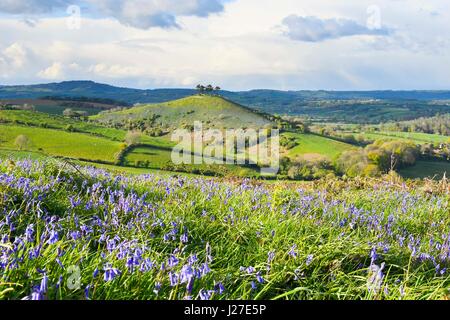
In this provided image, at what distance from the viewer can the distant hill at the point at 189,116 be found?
117 metres

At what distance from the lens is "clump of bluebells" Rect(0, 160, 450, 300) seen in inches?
149

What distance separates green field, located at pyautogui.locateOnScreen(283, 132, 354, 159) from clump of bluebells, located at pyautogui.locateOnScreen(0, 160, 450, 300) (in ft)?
229

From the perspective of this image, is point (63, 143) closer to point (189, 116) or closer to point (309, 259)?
point (189, 116)

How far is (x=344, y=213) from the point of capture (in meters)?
8.23

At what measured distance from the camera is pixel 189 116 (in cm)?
12800

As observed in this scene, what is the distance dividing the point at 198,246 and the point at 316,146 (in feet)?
262

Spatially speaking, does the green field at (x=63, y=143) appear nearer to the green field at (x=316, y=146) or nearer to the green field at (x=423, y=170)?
the green field at (x=316, y=146)

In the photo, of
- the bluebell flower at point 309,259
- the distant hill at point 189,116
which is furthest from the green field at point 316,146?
the bluebell flower at point 309,259

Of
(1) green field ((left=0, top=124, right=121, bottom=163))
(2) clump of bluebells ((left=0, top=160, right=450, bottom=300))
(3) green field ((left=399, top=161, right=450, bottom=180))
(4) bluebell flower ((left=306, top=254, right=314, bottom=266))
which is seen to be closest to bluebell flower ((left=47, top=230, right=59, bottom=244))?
(2) clump of bluebells ((left=0, top=160, right=450, bottom=300))

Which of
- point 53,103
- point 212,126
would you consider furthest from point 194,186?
point 53,103

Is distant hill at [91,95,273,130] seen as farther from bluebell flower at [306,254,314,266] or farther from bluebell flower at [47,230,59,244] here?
bluebell flower at [47,230,59,244]
